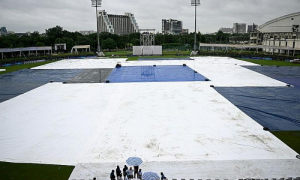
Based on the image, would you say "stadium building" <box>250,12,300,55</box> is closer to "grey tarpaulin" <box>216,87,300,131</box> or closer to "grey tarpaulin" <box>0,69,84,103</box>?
"grey tarpaulin" <box>216,87,300,131</box>

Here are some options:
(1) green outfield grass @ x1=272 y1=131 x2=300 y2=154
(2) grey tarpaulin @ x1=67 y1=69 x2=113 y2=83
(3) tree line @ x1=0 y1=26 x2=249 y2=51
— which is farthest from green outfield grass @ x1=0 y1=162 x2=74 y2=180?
(3) tree line @ x1=0 y1=26 x2=249 y2=51

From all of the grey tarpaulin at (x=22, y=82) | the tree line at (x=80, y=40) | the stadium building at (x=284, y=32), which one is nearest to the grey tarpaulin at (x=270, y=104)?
the grey tarpaulin at (x=22, y=82)

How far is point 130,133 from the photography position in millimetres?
15352

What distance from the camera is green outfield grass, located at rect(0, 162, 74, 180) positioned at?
10.6 m

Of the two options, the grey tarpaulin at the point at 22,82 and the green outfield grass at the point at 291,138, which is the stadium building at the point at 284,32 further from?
the grey tarpaulin at the point at 22,82

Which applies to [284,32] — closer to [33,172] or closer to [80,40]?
[80,40]

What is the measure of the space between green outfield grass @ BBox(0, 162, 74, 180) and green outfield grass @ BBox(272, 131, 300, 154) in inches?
502

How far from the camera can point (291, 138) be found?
14.4 m

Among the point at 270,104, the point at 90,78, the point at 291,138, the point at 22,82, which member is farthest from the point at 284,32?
the point at 22,82

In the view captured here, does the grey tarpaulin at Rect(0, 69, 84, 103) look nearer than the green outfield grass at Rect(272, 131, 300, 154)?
No

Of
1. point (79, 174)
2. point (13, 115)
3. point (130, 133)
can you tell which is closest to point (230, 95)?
point (130, 133)

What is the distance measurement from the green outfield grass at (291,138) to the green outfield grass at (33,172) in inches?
502

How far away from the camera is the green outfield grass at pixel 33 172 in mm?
10570

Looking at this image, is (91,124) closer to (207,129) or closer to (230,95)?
(207,129)
